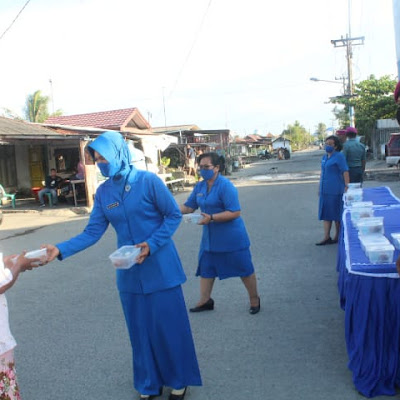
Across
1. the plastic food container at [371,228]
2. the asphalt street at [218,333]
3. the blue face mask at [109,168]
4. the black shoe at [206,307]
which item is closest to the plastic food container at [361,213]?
the plastic food container at [371,228]

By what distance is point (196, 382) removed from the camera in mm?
3277

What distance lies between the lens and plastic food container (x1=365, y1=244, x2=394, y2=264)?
308cm

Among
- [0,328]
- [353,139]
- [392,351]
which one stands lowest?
[392,351]

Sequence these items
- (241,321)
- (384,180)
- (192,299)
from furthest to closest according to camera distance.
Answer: (384,180)
(192,299)
(241,321)

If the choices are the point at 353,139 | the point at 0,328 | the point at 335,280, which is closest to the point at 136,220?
the point at 0,328

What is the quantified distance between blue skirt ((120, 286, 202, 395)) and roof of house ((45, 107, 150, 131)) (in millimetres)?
18782

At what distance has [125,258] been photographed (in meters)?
2.87

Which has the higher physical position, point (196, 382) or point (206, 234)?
point (206, 234)

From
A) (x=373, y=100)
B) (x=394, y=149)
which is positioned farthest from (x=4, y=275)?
(x=373, y=100)

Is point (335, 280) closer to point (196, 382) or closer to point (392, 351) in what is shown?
point (392, 351)

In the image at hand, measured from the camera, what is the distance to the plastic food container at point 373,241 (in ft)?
10.7

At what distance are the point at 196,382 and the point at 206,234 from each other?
69.1 inches

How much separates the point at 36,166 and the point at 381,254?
17.9 meters

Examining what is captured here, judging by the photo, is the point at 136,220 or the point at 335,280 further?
the point at 335,280
